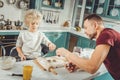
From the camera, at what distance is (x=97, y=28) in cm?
141

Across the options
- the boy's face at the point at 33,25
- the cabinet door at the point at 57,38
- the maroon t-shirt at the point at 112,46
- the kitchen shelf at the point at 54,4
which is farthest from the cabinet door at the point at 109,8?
the maroon t-shirt at the point at 112,46

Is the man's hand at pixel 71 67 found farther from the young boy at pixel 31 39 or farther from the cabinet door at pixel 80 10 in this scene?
the cabinet door at pixel 80 10

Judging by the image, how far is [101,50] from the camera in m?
1.26

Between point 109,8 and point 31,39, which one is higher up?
point 109,8

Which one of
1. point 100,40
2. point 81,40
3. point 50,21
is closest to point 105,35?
point 100,40

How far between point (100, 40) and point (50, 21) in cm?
319

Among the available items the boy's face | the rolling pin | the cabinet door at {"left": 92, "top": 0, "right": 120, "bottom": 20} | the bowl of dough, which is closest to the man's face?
the rolling pin

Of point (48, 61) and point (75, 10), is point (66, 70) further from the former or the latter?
point (75, 10)

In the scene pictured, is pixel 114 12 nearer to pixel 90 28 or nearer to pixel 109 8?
pixel 109 8

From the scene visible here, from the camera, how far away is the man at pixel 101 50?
1.27 m

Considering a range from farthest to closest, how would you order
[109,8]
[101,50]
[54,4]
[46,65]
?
1. [54,4]
2. [109,8]
3. [46,65]
4. [101,50]

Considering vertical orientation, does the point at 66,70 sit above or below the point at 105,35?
below

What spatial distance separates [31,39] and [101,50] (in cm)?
119

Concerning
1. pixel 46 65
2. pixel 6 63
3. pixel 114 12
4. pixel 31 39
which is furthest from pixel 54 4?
pixel 6 63
